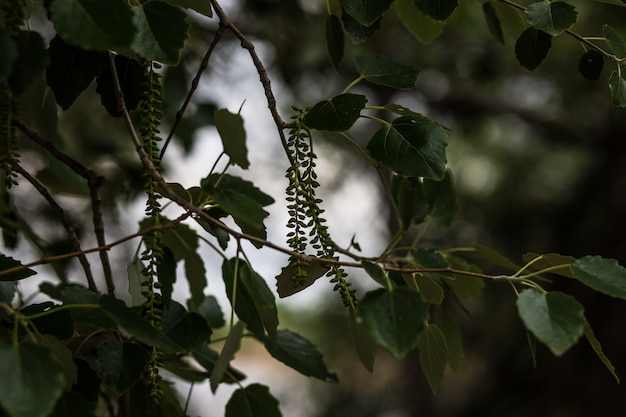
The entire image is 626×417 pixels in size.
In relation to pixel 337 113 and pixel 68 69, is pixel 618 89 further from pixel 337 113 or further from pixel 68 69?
pixel 68 69

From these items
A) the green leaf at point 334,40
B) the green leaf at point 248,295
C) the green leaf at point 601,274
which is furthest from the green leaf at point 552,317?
the green leaf at point 334,40

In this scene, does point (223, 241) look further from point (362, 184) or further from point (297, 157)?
point (362, 184)

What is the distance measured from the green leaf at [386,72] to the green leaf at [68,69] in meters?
0.17

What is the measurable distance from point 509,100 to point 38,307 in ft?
5.13

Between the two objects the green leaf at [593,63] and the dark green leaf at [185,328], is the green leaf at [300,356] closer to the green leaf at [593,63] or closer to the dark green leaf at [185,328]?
the dark green leaf at [185,328]

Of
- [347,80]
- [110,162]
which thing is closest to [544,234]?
[347,80]

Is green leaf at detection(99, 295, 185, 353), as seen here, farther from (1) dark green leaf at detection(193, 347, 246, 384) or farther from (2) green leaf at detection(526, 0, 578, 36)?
(2) green leaf at detection(526, 0, 578, 36)

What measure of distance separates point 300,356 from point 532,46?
9.9 inches

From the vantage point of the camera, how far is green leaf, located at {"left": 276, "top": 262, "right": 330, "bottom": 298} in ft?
1.29

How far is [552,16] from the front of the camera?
402mm

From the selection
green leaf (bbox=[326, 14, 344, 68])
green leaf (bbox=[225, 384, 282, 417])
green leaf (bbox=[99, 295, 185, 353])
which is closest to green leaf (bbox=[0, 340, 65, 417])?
green leaf (bbox=[99, 295, 185, 353])

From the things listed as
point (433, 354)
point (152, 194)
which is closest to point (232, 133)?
point (152, 194)

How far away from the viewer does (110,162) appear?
3.35 ft

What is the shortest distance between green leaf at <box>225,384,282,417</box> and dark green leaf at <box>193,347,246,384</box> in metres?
0.05
